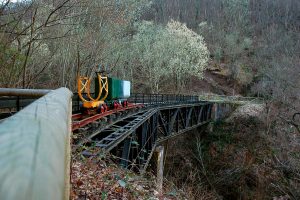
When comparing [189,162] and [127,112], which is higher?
[127,112]

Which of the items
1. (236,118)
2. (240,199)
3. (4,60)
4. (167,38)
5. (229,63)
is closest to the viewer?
(4,60)

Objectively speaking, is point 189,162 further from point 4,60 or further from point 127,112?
point 4,60

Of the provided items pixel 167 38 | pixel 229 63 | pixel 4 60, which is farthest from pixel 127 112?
pixel 229 63

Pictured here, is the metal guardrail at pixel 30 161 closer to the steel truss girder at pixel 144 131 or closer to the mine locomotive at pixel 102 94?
the steel truss girder at pixel 144 131

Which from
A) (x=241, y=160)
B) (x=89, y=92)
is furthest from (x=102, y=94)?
(x=241, y=160)

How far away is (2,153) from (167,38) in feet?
159

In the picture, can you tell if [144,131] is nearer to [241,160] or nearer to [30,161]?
[30,161]

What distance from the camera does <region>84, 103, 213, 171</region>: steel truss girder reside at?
354 inches

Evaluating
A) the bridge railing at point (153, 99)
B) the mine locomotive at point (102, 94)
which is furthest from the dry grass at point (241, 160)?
the mine locomotive at point (102, 94)

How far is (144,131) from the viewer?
515 inches

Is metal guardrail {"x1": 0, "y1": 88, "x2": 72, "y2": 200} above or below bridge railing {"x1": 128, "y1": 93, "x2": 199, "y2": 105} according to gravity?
above

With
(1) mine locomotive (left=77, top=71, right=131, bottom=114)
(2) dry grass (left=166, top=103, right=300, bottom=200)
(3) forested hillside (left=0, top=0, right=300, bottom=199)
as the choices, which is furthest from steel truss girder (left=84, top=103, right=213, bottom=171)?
(3) forested hillside (left=0, top=0, right=300, bottom=199)

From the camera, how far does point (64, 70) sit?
1066 inches

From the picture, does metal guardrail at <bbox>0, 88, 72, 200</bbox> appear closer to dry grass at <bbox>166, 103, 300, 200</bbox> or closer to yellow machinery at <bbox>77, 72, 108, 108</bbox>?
yellow machinery at <bbox>77, 72, 108, 108</bbox>
